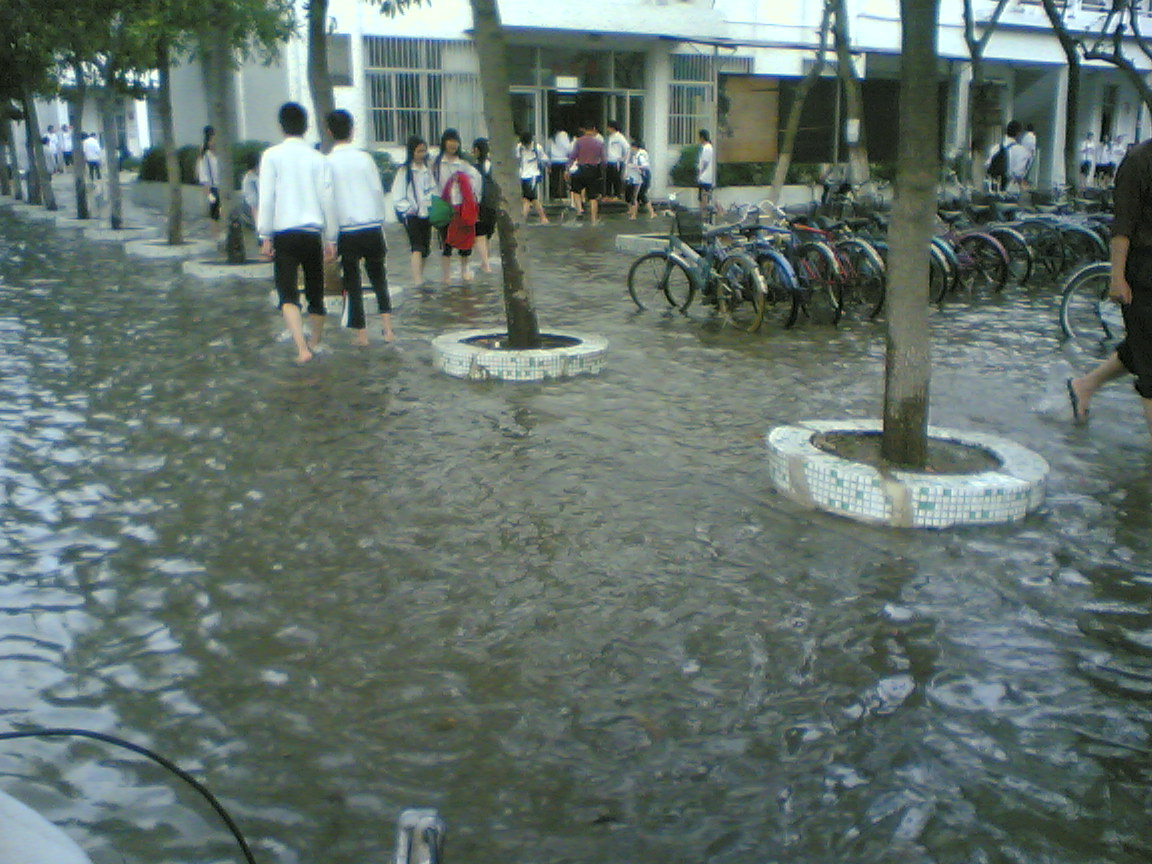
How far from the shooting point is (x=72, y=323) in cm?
1169

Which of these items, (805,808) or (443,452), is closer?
(805,808)

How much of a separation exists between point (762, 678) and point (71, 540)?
3.22m

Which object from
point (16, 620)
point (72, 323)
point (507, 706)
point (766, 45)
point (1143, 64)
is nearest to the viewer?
point (507, 706)

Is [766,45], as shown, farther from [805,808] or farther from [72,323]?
[805,808]

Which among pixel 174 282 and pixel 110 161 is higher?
pixel 110 161

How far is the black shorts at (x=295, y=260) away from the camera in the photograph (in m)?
9.16

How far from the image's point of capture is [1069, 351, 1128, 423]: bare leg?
7273 mm

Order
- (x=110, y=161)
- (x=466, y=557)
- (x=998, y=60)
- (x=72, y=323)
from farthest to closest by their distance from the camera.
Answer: (x=998, y=60) → (x=110, y=161) → (x=72, y=323) → (x=466, y=557)

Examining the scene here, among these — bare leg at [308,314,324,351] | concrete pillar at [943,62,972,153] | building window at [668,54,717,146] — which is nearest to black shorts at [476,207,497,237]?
bare leg at [308,314,324,351]

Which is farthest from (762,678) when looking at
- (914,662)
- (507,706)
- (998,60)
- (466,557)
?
(998,60)

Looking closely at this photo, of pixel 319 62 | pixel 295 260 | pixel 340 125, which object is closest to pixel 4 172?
pixel 319 62

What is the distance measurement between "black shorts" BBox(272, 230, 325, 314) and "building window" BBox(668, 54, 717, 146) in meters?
21.7

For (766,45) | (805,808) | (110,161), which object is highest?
(766,45)

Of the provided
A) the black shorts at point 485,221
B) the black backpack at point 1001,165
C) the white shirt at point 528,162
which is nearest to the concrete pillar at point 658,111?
the white shirt at point 528,162
